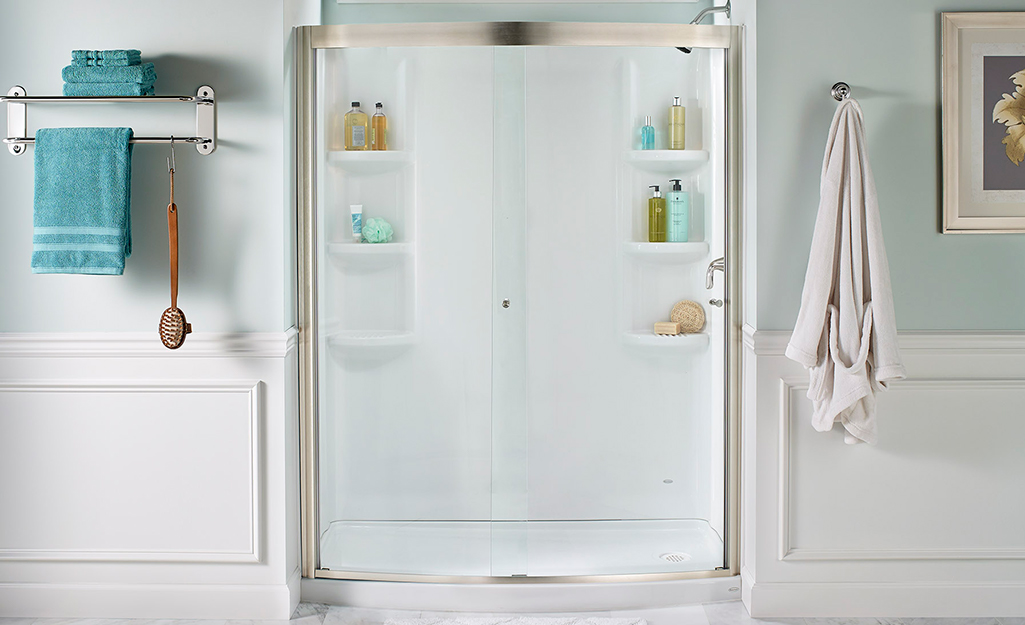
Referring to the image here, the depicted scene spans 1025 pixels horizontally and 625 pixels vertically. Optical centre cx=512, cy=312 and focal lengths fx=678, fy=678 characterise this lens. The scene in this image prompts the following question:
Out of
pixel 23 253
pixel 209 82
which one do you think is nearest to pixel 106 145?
pixel 209 82

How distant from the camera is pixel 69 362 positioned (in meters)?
1.90

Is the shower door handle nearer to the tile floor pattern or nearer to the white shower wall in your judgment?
the white shower wall

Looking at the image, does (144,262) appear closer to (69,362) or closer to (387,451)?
(69,362)

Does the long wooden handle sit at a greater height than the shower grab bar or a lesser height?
lesser

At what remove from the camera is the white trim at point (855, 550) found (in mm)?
1898

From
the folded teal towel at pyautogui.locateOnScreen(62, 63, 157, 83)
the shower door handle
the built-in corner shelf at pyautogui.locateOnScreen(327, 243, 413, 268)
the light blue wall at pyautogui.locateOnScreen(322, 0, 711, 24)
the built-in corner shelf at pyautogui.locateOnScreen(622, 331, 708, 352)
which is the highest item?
the light blue wall at pyautogui.locateOnScreen(322, 0, 711, 24)

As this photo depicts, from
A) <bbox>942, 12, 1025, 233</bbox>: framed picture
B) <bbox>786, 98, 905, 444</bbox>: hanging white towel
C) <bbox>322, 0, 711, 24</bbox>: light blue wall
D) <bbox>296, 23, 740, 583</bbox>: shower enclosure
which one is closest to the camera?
<bbox>786, 98, 905, 444</bbox>: hanging white towel

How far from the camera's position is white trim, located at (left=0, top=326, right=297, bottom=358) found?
189 centimetres

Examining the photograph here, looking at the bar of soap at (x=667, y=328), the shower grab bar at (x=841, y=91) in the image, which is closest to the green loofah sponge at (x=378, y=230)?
the bar of soap at (x=667, y=328)

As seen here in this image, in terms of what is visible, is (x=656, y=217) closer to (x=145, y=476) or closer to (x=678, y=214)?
(x=678, y=214)

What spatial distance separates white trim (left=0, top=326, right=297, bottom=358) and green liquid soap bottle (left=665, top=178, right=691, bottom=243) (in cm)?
116

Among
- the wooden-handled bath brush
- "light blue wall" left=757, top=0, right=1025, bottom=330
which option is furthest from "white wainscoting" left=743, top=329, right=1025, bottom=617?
the wooden-handled bath brush

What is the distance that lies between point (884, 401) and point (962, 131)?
772mm

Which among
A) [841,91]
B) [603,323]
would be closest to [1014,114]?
[841,91]
